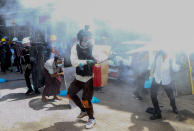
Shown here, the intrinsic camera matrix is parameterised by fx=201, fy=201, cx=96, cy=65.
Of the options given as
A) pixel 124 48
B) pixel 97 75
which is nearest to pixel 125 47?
pixel 124 48

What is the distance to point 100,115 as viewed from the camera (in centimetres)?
461

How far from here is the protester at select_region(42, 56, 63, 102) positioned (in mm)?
5328

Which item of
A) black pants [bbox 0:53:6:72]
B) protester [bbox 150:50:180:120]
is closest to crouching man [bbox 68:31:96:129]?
protester [bbox 150:50:180:120]

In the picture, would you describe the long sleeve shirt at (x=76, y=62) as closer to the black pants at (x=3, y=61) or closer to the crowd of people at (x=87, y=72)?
the crowd of people at (x=87, y=72)

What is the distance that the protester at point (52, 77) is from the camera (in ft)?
17.5

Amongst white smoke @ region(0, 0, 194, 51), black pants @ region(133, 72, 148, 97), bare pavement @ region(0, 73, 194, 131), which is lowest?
bare pavement @ region(0, 73, 194, 131)

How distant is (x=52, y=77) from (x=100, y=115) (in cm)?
185

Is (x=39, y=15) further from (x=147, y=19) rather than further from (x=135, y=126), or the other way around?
(x=135, y=126)

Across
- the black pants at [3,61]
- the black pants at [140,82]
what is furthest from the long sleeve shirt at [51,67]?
the black pants at [3,61]

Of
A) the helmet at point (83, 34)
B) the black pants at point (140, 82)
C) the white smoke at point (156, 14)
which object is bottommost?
the black pants at point (140, 82)

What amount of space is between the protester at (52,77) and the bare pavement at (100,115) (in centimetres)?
26

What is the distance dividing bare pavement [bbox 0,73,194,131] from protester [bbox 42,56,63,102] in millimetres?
258

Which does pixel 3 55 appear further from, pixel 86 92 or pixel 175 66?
pixel 175 66

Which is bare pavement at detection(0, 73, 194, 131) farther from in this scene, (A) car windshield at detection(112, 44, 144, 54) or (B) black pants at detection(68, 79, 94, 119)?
(A) car windshield at detection(112, 44, 144, 54)
